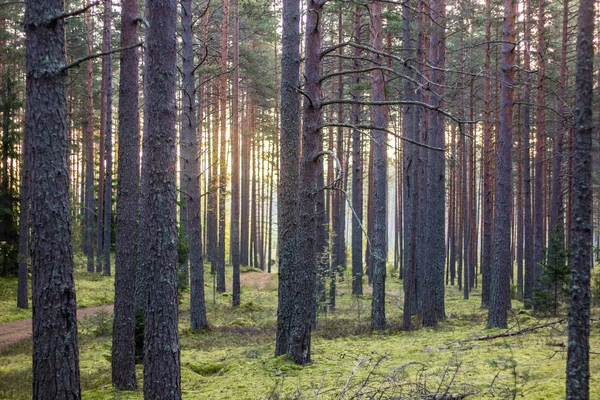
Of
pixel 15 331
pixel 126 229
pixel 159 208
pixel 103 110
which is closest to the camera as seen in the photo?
pixel 159 208

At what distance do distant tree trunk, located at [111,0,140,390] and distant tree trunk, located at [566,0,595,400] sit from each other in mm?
6088

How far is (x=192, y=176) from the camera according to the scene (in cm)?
1498

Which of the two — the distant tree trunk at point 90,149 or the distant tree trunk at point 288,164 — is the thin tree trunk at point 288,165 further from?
the distant tree trunk at point 90,149

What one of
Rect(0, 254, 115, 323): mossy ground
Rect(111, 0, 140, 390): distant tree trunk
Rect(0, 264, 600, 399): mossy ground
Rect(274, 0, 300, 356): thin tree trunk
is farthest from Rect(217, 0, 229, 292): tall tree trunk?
Rect(111, 0, 140, 390): distant tree trunk

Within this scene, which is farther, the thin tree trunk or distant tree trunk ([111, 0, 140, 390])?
the thin tree trunk

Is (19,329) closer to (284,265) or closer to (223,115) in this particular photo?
(284,265)

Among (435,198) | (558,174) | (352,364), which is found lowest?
(352,364)

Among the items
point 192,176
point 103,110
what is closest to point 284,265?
point 192,176

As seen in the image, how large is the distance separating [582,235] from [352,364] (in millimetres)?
5665

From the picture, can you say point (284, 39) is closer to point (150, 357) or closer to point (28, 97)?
point (28, 97)

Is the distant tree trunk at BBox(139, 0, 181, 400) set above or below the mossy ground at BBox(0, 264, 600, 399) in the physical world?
above

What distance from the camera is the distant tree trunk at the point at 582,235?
3.83 metres

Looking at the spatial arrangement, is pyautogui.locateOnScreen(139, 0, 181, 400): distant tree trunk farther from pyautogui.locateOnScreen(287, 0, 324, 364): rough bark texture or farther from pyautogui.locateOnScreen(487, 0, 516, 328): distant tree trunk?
pyautogui.locateOnScreen(487, 0, 516, 328): distant tree trunk

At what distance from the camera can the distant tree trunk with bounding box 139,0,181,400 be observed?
5777 millimetres
